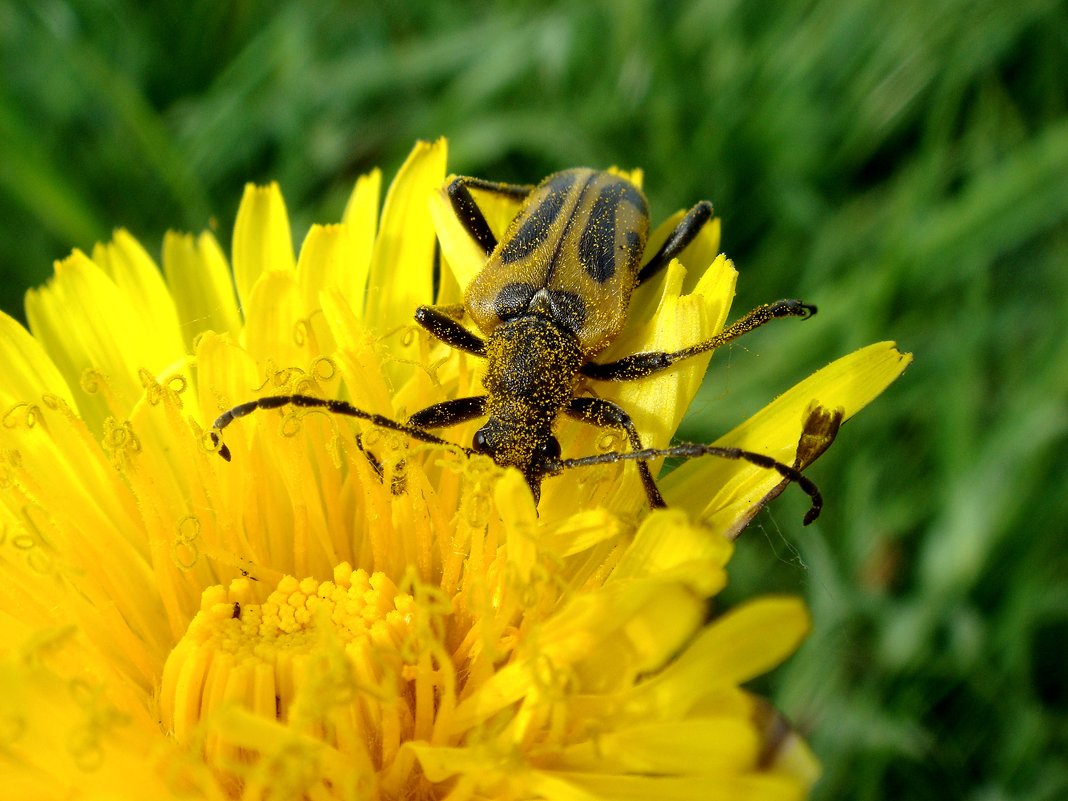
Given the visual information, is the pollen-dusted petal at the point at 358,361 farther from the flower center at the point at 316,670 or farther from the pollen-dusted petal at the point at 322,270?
the flower center at the point at 316,670

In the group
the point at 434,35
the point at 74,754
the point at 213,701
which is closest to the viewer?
the point at 74,754

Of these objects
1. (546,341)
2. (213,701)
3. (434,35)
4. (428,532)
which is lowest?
(213,701)

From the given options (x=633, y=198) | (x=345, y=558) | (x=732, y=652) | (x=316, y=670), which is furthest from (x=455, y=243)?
(x=732, y=652)

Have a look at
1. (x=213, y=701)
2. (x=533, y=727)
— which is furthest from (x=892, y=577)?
(x=213, y=701)

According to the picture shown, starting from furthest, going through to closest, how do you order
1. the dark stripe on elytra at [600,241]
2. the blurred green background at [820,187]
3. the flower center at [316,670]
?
the blurred green background at [820,187] < the dark stripe on elytra at [600,241] < the flower center at [316,670]

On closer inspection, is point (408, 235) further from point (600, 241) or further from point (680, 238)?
point (680, 238)

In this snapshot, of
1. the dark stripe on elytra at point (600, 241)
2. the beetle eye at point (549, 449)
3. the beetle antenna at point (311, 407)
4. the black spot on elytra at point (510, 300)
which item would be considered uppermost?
the dark stripe on elytra at point (600, 241)

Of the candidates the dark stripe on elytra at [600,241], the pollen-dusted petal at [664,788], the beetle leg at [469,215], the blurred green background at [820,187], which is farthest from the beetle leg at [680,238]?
the pollen-dusted petal at [664,788]

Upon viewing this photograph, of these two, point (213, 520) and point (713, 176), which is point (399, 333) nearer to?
point (213, 520)
